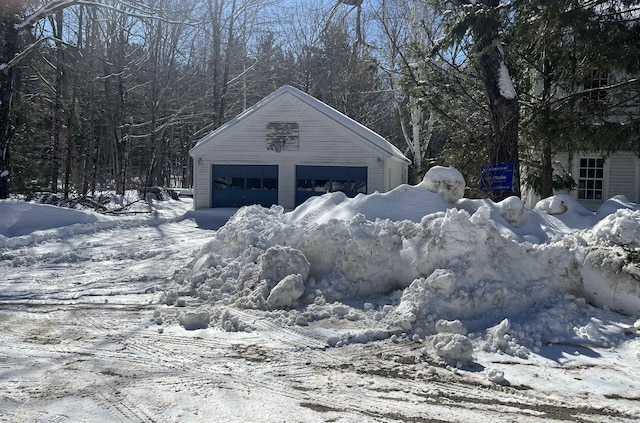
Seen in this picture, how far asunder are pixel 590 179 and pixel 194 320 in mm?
17542

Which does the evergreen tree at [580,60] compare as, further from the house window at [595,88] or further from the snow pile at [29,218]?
the snow pile at [29,218]

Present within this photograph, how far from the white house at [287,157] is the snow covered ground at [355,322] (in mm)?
13371

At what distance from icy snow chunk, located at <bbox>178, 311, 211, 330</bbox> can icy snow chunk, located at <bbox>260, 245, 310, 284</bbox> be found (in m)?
1.21

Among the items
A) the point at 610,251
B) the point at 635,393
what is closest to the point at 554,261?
the point at 610,251

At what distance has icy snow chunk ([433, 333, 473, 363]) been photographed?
15.2 feet

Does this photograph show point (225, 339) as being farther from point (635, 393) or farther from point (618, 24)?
point (618, 24)

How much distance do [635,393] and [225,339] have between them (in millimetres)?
3586

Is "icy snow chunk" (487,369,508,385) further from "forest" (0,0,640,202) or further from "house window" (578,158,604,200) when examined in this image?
"house window" (578,158,604,200)

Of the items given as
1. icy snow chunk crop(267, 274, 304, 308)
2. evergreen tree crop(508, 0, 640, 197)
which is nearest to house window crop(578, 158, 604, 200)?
evergreen tree crop(508, 0, 640, 197)

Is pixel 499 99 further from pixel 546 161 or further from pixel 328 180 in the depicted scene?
pixel 328 180

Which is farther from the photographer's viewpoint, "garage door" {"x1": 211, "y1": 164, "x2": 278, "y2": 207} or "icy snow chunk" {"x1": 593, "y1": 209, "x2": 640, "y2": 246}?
"garage door" {"x1": 211, "y1": 164, "x2": 278, "y2": 207}

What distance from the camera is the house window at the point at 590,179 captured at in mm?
18953

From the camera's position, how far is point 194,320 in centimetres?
568

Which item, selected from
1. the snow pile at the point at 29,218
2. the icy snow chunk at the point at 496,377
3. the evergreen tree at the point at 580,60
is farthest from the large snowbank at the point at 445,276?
the snow pile at the point at 29,218
